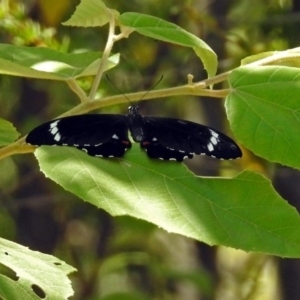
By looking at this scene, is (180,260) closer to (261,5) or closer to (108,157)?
(261,5)

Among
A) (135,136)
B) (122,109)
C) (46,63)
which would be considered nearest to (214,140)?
(135,136)

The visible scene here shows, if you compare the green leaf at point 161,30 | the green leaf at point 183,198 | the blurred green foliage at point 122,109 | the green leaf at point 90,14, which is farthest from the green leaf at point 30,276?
the blurred green foliage at point 122,109

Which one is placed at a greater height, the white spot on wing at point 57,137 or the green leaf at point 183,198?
the white spot on wing at point 57,137

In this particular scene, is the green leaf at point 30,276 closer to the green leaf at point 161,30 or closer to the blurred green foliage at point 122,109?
the green leaf at point 161,30

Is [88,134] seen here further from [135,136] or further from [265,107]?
[265,107]

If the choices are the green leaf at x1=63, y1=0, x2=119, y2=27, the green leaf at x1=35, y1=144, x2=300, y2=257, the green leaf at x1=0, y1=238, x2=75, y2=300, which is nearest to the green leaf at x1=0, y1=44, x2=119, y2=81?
the green leaf at x1=63, y1=0, x2=119, y2=27
